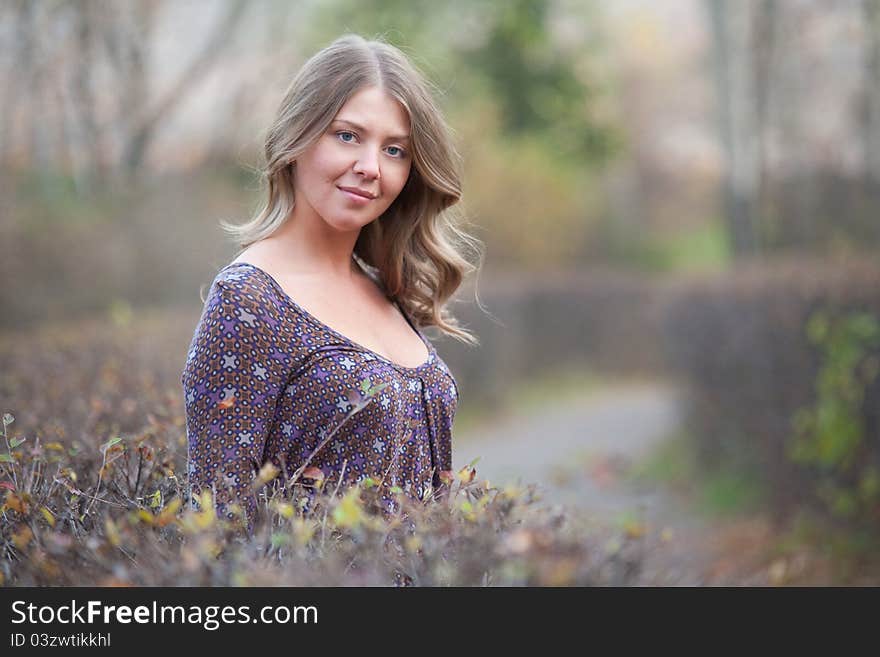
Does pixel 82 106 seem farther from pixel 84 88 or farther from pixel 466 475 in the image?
pixel 466 475

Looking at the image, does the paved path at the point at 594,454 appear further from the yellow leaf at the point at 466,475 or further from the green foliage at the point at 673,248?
the green foliage at the point at 673,248

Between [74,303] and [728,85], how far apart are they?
8600mm

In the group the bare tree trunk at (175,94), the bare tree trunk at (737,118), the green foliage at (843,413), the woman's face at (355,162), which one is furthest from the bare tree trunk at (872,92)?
the woman's face at (355,162)

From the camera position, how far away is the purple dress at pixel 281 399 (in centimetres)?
229

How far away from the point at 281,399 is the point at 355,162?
642 millimetres

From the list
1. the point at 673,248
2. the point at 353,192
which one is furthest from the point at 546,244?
the point at 353,192

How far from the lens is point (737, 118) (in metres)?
14.3

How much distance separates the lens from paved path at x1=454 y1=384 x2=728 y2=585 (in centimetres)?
858

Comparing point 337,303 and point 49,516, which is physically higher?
point 337,303

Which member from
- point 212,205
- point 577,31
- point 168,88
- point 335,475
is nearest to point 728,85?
point 212,205

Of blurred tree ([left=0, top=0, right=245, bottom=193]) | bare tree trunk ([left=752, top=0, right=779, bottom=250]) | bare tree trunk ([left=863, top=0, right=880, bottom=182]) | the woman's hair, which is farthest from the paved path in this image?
blurred tree ([left=0, top=0, right=245, bottom=193])

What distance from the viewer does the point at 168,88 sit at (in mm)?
16797

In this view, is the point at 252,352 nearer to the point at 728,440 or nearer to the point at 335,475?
the point at 335,475

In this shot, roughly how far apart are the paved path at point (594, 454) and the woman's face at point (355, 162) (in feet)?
15.4
